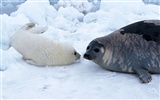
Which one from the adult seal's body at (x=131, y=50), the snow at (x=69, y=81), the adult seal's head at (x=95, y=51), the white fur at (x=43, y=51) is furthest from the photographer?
the white fur at (x=43, y=51)

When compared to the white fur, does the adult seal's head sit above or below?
above

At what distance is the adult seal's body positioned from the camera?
3.02 meters

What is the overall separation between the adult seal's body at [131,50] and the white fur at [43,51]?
39cm

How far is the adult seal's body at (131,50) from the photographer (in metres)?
3.02

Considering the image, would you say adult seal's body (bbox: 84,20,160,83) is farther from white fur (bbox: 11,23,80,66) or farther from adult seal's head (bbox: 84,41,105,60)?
white fur (bbox: 11,23,80,66)

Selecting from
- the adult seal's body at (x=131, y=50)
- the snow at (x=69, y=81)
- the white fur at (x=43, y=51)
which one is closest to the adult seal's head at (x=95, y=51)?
the adult seal's body at (x=131, y=50)

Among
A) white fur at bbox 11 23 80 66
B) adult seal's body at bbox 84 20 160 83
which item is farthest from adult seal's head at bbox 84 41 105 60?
white fur at bbox 11 23 80 66

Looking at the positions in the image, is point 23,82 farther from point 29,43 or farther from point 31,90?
point 29,43

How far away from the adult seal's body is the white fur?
390 millimetres

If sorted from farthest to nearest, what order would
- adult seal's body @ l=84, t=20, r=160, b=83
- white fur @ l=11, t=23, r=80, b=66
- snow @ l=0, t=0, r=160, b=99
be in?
1. white fur @ l=11, t=23, r=80, b=66
2. adult seal's body @ l=84, t=20, r=160, b=83
3. snow @ l=0, t=0, r=160, b=99

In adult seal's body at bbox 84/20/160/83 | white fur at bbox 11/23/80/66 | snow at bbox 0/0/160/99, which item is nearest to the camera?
snow at bbox 0/0/160/99

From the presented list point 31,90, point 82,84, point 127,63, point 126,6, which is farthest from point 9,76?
point 126,6

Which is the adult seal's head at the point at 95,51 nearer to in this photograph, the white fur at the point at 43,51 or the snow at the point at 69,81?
the snow at the point at 69,81

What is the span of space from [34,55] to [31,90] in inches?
30.3
